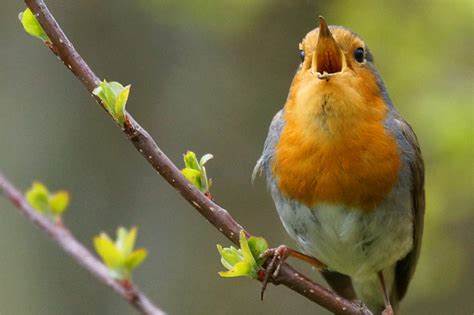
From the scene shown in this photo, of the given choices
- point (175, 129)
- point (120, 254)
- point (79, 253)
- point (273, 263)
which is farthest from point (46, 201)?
point (175, 129)

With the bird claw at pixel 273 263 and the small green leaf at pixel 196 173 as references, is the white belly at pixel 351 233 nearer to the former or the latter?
the bird claw at pixel 273 263

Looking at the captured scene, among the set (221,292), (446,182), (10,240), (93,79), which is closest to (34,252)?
(10,240)

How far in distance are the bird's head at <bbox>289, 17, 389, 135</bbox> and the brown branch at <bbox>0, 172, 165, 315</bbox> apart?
1.90 meters

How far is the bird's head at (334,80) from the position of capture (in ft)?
11.5

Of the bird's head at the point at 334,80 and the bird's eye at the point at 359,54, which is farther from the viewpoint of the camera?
the bird's eye at the point at 359,54

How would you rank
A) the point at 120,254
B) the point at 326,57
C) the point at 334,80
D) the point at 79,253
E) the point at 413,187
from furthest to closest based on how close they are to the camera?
1. the point at 413,187
2. the point at 326,57
3. the point at 334,80
4. the point at 120,254
5. the point at 79,253

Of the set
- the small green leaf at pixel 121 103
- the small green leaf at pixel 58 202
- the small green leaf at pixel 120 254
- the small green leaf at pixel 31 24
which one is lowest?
the small green leaf at pixel 120 254

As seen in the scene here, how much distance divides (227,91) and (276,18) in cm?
79

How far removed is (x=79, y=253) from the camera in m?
1.58

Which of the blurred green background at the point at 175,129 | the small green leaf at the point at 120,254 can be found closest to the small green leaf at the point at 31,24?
the small green leaf at the point at 120,254

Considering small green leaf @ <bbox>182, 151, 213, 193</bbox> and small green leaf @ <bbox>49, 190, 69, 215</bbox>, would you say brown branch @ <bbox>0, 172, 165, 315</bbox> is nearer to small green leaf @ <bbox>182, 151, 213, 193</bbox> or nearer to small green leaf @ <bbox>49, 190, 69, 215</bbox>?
small green leaf @ <bbox>49, 190, 69, 215</bbox>

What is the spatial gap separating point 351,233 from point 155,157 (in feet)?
5.36

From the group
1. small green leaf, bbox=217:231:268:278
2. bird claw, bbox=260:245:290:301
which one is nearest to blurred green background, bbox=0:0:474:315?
bird claw, bbox=260:245:290:301

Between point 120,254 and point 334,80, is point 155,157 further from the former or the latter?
point 334,80
